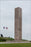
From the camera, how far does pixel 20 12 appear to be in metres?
17.5

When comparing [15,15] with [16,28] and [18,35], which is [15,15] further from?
[18,35]

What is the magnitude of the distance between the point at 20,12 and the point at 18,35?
3.64m

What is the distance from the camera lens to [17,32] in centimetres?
1745

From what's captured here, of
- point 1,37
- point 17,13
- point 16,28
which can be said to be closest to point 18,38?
point 16,28

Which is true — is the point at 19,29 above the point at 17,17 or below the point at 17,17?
below

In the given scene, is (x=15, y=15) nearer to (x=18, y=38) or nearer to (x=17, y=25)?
(x=17, y=25)

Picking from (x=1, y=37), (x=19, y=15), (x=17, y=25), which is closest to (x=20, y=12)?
(x=19, y=15)

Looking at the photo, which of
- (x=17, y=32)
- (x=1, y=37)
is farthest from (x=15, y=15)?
(x=1, y=37)

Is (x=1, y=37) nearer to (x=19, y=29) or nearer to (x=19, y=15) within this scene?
(x=19, y=29)

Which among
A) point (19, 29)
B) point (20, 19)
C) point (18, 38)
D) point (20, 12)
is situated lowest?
point (18, 38)

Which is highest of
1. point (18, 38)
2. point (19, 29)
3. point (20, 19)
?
point (20, 19)

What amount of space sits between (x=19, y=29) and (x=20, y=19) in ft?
5.20

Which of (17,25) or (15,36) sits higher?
(17,25)

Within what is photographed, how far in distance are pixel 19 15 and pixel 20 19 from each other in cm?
65
